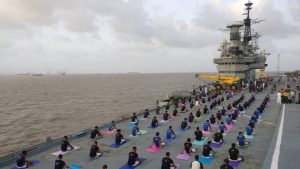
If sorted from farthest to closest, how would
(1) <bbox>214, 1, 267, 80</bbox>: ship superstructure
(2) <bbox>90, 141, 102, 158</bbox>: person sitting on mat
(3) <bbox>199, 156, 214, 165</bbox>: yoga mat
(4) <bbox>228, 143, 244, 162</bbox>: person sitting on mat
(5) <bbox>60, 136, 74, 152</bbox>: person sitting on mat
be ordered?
1. (1) <bbox>214, 1, 267, 80</bbox>: ship superstructure
2. (5) <bbox>60, 136, 74, 152</bbox>: person sitting on mat
3. (2) <bbox>90, 141, 102, 158</bbox>: person sitting on mat
4. (3) <bbox>199, 156, 214, 165</bbox>: yoga mat
5. (4) <bbox>228, 143, 244, 162</bbox>: person sitting on mat

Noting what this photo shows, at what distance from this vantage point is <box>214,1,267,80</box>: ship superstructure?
6221 cm

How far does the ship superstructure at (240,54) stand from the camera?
62.2 m

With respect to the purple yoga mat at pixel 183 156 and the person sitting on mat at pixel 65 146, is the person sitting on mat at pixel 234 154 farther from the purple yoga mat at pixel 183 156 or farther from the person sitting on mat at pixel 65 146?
the person sitting on mat at pixel 65 146

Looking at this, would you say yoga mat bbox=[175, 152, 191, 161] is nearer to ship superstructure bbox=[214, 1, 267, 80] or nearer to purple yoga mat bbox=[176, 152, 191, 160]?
purple yoga mat bbox=[176, 152, 191, 160]

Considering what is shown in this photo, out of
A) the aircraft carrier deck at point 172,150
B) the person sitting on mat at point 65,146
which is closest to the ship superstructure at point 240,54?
the aircraft carrier deck at point 172,150

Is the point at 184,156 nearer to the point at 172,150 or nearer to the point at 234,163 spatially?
the point at 172,150

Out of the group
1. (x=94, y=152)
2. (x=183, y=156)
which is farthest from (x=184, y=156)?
(x=94, y=152)

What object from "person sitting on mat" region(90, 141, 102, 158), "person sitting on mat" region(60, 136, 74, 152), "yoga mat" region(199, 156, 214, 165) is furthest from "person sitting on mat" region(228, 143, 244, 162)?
"person sitting on mat" region(60, 136, 74, 152)

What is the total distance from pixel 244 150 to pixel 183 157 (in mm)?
4150

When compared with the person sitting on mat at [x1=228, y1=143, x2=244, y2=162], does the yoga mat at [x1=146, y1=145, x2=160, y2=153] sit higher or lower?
lower

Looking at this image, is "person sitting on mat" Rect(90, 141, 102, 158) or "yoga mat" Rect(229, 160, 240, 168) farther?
"person sitting on mat" Rect(90, 141, 102, 158)

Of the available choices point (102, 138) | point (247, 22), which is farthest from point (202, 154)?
point (247, 22)

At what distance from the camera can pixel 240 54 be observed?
2534 inches

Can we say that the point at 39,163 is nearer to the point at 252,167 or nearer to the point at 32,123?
the point at 252,167
